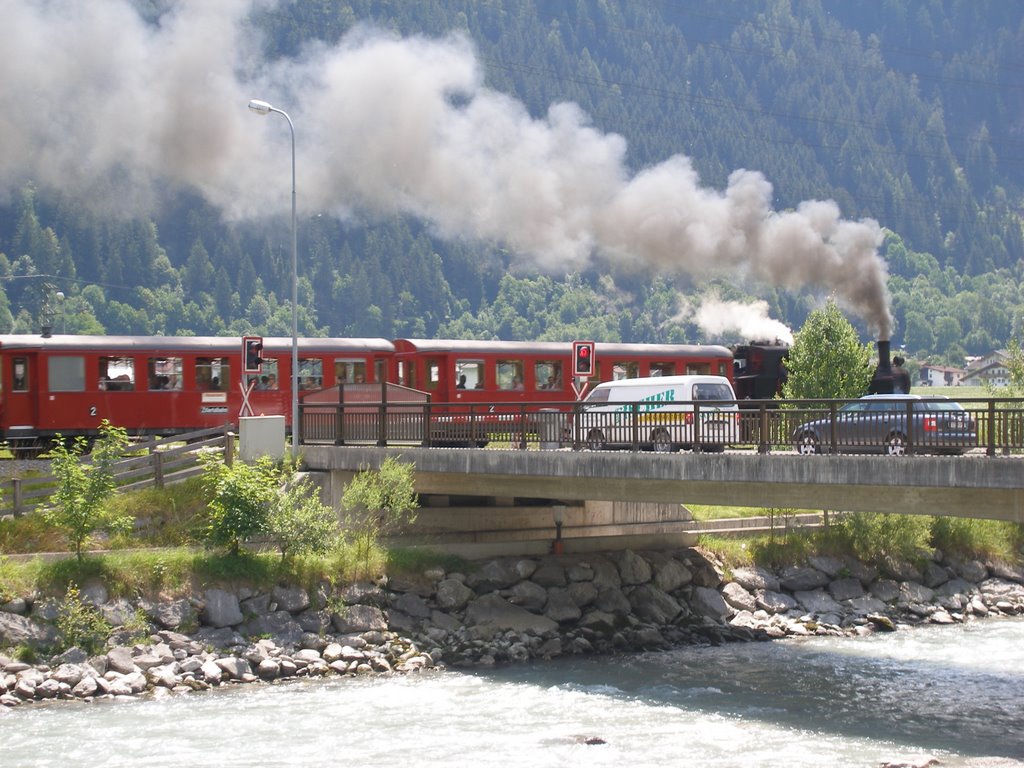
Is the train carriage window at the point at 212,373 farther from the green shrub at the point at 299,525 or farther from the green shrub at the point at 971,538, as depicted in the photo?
the green shrub at the point at 971,538

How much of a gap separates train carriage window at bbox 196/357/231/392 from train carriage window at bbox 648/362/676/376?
47.2ft

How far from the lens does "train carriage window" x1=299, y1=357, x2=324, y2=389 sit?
128ft

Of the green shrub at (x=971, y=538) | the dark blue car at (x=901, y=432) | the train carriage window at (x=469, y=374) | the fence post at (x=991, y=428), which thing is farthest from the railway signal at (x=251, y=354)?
the green shrub at (x=971, y=538)

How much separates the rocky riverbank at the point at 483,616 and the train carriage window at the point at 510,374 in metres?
8.24

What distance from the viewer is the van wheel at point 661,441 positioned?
26.3 metres

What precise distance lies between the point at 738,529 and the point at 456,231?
15500 centimetres

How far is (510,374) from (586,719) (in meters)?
19.2

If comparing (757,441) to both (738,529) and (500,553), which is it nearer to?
(500,553)

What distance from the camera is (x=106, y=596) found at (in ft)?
89.7

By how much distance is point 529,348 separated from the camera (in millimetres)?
41906

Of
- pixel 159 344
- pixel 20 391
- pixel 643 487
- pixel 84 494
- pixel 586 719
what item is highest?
pixel 159 344

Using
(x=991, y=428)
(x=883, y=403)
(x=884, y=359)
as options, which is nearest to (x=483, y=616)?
(x=883, y=403)

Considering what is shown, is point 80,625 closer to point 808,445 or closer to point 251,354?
point 251,354

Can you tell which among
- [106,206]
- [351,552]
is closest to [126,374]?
[351,552]
